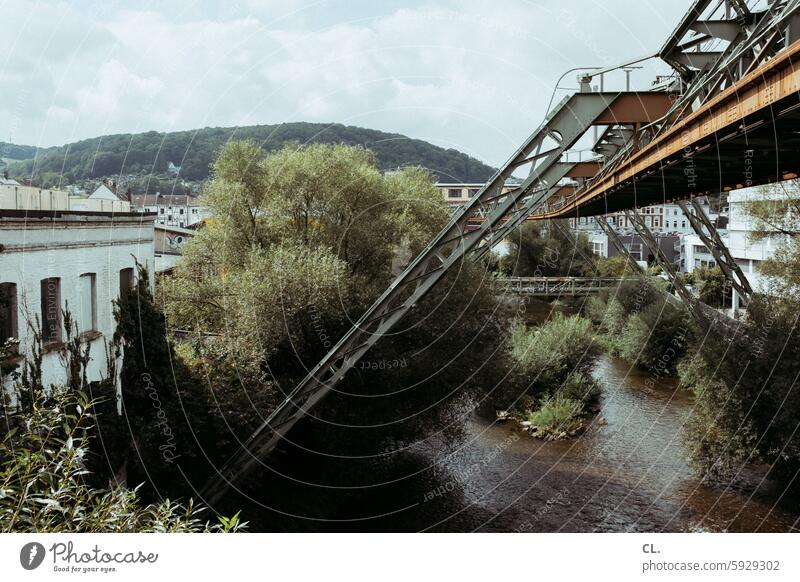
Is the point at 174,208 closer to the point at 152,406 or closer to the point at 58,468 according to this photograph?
the point at 152,406

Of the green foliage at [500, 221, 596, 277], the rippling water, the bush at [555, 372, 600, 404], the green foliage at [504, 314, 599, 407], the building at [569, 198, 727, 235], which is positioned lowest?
the rippling water

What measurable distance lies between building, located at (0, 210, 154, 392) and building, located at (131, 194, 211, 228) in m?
0.41

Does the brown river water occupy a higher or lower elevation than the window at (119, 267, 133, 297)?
lower

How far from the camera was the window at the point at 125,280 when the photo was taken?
171 inches

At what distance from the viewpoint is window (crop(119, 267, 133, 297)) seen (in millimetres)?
4344

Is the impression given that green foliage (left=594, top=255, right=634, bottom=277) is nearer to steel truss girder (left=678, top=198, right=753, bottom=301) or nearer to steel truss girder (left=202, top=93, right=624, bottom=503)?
steel truss girder (left=678, top=198, right=753, bottom=301)

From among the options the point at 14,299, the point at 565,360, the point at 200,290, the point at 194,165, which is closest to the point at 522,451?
the point at 565,360

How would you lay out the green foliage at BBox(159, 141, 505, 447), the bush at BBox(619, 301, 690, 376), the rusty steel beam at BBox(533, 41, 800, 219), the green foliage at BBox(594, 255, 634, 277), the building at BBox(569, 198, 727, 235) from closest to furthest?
the rusty steel beam at BBox(533, 41, 800, 219)
the green foliage at BBox(159, 141, 505, 447)
the bush at BBox(619, 301, 690, 376)
the green foliage at BBox(594, 255, 634, 277)
the building at BBox(569, 198, 727, 235)

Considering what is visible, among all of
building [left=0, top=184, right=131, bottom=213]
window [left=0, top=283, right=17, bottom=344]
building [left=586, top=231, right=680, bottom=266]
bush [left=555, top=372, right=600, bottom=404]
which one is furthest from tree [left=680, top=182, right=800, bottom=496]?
building [left=586, top=231, right=680, bottom=266]

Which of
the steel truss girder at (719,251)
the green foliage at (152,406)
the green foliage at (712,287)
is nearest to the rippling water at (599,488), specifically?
the green foliage at (712,287)

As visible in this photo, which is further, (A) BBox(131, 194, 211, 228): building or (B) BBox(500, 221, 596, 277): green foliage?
(B) BBox(500, 221, 596, 277): green foliage

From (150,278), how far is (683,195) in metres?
4.52
